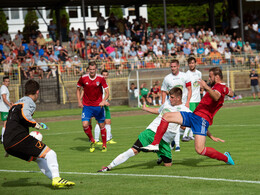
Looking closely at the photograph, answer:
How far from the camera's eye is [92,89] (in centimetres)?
1227

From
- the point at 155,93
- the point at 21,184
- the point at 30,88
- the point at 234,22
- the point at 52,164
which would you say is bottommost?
the point at 21,184

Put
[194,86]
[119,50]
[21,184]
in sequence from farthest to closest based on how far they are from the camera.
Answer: [119,50], [194,86], [21,184]

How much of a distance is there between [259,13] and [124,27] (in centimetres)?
1498

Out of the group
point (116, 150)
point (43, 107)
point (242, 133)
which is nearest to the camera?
point (116, 150)

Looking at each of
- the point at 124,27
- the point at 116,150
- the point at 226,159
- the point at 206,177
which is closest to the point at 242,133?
the point at 116,150

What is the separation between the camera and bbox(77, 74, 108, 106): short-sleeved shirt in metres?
12.2

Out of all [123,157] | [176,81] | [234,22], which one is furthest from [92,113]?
[234,22]

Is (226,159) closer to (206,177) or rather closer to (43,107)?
(206,177)

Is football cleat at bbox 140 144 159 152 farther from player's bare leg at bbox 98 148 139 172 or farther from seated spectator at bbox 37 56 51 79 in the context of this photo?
seated spectator at bbox 37 56 51 79

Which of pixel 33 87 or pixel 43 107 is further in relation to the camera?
pixel 43 107

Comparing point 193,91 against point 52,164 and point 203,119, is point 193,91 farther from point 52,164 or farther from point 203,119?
point 52,164

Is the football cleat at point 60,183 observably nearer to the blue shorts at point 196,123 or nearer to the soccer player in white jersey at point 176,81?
the blue shorts at point 196,123

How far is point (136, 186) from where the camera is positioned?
23.0 ft

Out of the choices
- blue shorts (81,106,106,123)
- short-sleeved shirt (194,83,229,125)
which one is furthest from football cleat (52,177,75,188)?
blue shorts (81,106,106,123)
